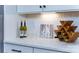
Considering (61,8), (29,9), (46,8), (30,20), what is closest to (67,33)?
(61,8)

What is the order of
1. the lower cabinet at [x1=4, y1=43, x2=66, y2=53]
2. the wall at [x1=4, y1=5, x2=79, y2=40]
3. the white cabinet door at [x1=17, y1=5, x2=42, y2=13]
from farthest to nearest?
the wall at [x1=4, y1=5, x2=79, y2=40] → the white cabinet door at [x1=17, y1=5, x2=42, y2=13] → the lower cabinet at [x1=4, y1=43, x2=66, y2=53]

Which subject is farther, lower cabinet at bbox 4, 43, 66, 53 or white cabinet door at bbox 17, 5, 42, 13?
white cabinet door at bbox 17, 5, 42, 13

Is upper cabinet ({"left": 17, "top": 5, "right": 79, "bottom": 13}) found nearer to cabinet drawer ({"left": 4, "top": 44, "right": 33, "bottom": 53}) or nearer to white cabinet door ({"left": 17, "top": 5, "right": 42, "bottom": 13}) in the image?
white cabinet door ({"left": 17, "top": 5, "right": 42, "bottom": 13})

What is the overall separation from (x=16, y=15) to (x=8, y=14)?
0.45 feet

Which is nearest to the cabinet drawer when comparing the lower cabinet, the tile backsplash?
the lower cabinet

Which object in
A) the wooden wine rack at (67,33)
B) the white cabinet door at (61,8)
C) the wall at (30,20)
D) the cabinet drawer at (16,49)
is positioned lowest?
the cabinet drawer at (16,49)

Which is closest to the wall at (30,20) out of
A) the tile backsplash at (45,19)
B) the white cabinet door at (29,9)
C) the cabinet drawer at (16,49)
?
the tile backsplash at (45,19)

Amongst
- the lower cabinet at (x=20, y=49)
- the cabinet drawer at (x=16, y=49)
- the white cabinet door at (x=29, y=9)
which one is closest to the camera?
the lower cabinet at (x=20, y=49)

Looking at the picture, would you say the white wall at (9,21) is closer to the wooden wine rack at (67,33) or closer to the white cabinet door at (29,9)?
the white cabinet door at (29,9)

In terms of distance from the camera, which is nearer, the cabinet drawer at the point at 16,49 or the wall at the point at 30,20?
the cabinet drawer at the point at 16,49

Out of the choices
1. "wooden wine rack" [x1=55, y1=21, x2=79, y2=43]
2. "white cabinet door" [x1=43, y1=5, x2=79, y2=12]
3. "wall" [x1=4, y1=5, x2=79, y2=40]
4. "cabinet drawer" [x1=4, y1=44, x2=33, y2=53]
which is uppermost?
"white cabinet door" [x1=43, y1=5, x2=79, y2=12]

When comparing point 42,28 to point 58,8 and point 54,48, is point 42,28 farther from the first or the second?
point 54,48

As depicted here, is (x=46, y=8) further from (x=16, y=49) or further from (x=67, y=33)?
(x=16, y=49)
